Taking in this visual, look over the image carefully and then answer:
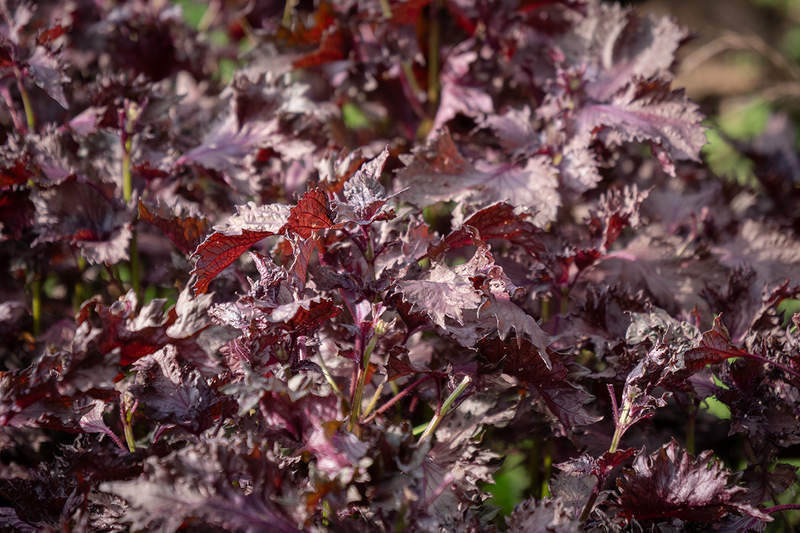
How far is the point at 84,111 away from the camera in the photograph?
1252 mm

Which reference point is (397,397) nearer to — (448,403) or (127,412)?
(448,403)

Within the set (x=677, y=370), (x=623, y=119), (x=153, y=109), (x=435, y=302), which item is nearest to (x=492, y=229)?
(x=435, y=302)

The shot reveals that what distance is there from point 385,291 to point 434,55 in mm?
800

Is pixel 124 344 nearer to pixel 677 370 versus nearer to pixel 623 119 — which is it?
pixel 677 370

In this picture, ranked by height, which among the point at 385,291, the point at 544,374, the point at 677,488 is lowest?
the point at 677,488

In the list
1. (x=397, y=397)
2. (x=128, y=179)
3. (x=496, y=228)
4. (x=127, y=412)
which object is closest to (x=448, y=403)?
(x=397, y=397)

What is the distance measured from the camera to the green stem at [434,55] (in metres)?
1.34

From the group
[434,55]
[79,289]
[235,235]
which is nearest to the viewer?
[235,235]

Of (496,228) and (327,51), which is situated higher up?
(327,51)

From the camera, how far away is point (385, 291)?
2.48ft

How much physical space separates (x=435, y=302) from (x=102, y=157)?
0.77m

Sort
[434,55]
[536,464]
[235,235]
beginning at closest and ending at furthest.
→ [235,235] < [536,464] < [434,55]

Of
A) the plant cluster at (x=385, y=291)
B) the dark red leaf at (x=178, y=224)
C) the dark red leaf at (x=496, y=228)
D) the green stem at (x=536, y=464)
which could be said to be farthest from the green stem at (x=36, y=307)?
the green stem at (x=536, y=464)

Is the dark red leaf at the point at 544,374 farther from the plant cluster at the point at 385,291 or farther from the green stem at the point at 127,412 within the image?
the green stem at the point at 127,412
